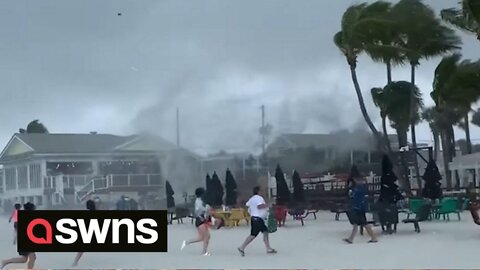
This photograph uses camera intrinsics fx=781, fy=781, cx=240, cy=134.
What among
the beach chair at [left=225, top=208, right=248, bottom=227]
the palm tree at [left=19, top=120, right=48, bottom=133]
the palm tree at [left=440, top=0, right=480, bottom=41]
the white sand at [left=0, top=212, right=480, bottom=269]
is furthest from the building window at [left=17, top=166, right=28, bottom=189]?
the palm tree at [left=440, top=0, right=480, bottom=41]

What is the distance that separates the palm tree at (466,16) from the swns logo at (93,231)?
1515 cm

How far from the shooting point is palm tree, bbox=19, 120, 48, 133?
19.9m

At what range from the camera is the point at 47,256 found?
11.7 meters

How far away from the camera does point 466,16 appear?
23766 millimetres

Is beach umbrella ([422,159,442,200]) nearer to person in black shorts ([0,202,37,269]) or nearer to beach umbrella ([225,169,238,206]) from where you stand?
beach umbrella ([225,169,238,206])

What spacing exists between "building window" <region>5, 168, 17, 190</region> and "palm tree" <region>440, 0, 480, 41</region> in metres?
14.2

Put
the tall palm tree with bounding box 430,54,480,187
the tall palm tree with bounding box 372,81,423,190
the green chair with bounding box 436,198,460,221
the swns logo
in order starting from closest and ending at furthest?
the swns logo
the green chair with bounding box 436,198,460,221
the tall palm tree with bounding box 430,54,480,187
the tall palm tree with bounding box 372,81,423,190

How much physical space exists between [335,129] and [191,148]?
28.1ft

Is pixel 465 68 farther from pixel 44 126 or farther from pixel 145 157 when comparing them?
pixel 44 126

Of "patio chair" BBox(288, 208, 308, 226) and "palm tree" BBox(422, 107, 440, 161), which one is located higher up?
"palm tree" BBox(422, 107, 440, 161)

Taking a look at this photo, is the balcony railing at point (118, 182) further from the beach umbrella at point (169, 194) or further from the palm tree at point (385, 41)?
the palm tree at point (385, 41)

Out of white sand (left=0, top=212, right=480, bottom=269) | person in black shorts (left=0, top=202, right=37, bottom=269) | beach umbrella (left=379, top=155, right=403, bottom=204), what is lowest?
white sand (left=0, top=212, right=480, bottom=269)

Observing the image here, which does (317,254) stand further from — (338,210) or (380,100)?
(380,100)

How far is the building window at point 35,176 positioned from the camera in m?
21.8
